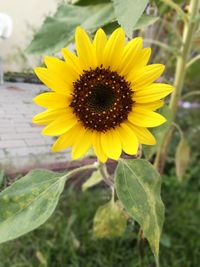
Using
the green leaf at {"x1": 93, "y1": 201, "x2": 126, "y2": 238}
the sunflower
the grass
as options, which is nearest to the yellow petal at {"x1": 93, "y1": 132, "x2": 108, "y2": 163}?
the sunflower

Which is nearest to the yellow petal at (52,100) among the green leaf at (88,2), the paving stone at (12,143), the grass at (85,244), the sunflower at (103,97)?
the sunflower at (103,97)

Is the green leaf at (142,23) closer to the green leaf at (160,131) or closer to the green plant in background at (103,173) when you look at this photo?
the green plant in background at (103,173)

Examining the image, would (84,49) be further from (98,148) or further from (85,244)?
(85,244)

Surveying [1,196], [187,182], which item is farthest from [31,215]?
[187,182]

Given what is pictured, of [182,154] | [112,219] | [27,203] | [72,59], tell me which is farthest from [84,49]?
[182,154]

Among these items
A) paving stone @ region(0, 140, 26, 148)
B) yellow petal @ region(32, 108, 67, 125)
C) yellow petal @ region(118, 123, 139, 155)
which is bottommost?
paving stone @ region(0, 140, 26, 148)

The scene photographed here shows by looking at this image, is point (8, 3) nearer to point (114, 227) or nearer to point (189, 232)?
point (114, 227)

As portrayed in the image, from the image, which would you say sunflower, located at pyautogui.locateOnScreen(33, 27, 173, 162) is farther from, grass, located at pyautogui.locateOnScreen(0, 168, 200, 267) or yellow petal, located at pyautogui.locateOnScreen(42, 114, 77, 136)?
grass, located at pyautogui.locateOnScreen(0, 168, 200, 267)
